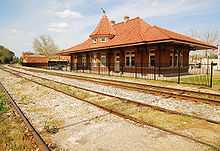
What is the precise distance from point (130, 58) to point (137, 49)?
5.88 feet

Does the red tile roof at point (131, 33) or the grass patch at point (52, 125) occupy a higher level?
the red tile roof at point (131, 33)

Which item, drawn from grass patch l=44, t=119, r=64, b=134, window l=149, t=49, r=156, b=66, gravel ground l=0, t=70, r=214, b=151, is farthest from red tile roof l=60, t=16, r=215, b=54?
grass patch l=44, t=119, r=64, b=134

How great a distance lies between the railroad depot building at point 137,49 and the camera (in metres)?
23.1

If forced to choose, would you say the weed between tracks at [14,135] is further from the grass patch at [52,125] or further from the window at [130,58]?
the window at [130,58]

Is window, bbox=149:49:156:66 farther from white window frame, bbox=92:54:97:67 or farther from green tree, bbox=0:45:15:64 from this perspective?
green tree, bbox=0:45:15:64

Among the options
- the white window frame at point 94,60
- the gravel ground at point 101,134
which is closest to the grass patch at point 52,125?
the gravel ground at point 101,134

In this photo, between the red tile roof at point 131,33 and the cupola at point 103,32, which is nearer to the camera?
the red tile roof at point 131,33

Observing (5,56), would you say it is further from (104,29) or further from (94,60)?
(104,29)

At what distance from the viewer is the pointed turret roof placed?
32250 millimetres

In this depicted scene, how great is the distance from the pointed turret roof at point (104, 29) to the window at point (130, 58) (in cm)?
663

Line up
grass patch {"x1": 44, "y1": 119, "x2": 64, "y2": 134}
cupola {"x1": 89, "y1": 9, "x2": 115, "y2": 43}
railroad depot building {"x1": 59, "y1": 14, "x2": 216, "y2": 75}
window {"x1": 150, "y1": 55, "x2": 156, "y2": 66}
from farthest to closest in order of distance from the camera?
A: cupola {"x1": 89, "y1": 9, "x2": 115, "y2": 43} → window {"x1": 150, "y1": 55, "x2": 156, "y2": 66} → railroad depot building {"x1": 59, "y1": 14, "x2": 216, "y2": 75} → grass patch {"x1": 44, "y1": 119, "x2": 64, "y2": 134}

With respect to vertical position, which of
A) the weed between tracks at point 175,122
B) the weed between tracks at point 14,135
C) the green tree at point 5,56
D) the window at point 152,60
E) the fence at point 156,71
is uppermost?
the green tree at point 5,56

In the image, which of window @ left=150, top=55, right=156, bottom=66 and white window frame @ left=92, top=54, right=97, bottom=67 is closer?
window @ left=150, top=55, right=156, bottom=66

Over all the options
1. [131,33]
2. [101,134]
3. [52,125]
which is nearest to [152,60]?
[131,33]
